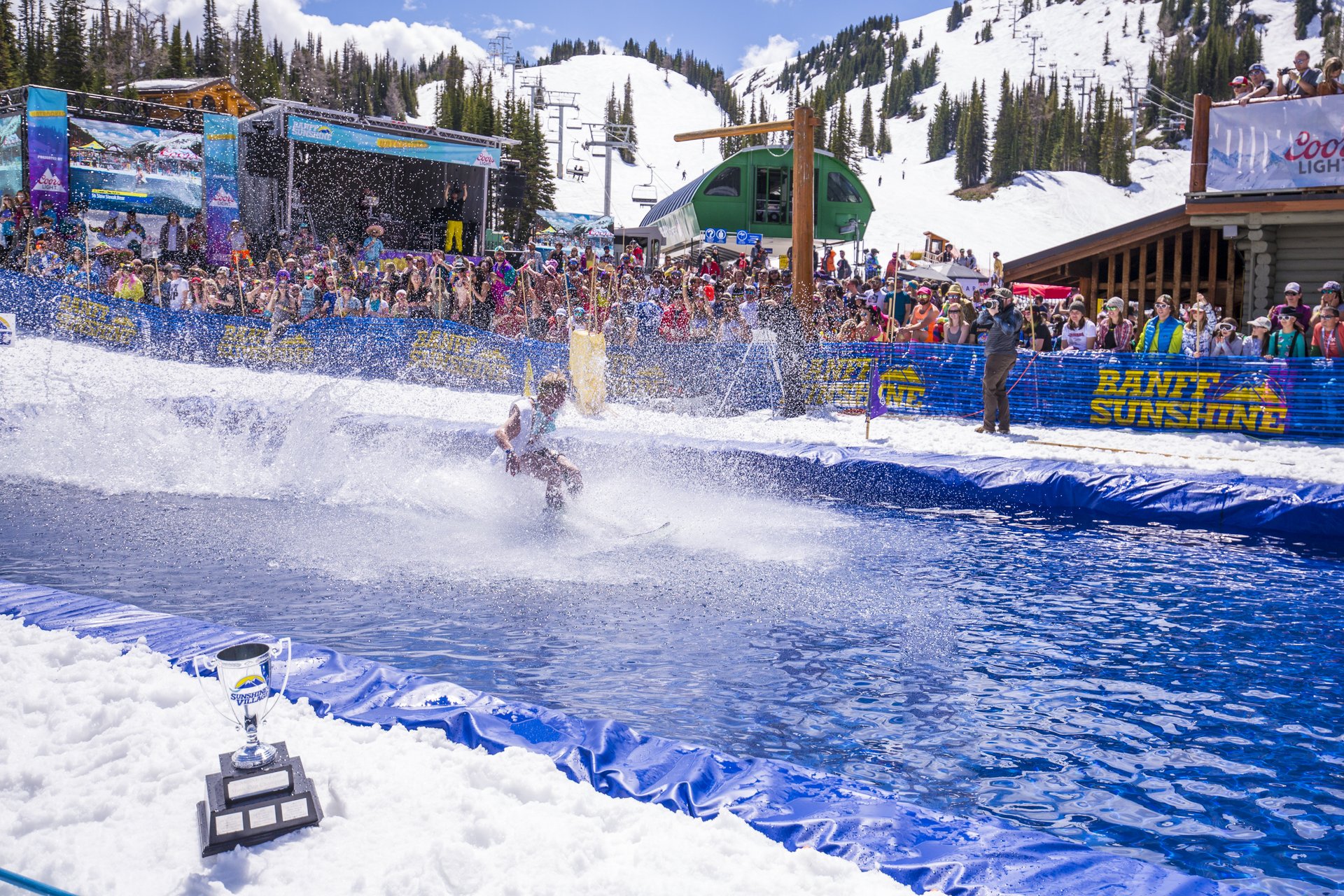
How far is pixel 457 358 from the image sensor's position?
16.8 metres

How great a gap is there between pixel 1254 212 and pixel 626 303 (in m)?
9.53

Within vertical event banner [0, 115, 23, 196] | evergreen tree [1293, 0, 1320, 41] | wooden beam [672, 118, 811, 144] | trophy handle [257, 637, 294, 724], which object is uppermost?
evergreen tree [1293, 0, 1320, 41]

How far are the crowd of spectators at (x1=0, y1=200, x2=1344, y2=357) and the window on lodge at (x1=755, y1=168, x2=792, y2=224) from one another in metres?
15.5

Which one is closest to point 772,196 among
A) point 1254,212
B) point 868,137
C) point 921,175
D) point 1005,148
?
point 1254,212

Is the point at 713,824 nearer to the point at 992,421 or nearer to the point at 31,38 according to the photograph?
the point at 992,421

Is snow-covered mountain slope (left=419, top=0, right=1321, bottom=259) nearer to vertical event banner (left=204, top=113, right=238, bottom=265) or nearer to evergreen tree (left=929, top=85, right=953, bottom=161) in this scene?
evergreen tree (left=929, top=85, right=953, bottom=161)

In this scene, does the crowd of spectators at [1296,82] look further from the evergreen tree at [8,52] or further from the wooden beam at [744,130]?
the evergreen tree at [8,52]

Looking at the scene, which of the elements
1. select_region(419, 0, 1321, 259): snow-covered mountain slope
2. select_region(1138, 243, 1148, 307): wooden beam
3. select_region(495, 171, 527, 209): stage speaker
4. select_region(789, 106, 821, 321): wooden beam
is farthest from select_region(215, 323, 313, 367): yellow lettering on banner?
select_region(419, 0, 1321, 259): snow-covered mountain slope

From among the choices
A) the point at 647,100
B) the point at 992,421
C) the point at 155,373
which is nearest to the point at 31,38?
the point at 155,373

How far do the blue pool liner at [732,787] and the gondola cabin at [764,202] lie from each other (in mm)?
32978

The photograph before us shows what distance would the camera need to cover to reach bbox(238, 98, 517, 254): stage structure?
2706 centimetres

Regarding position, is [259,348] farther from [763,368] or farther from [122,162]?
[122,162]

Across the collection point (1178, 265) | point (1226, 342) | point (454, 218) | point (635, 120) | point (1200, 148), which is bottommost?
point (1226, 342)

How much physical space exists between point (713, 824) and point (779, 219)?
37.1 m
